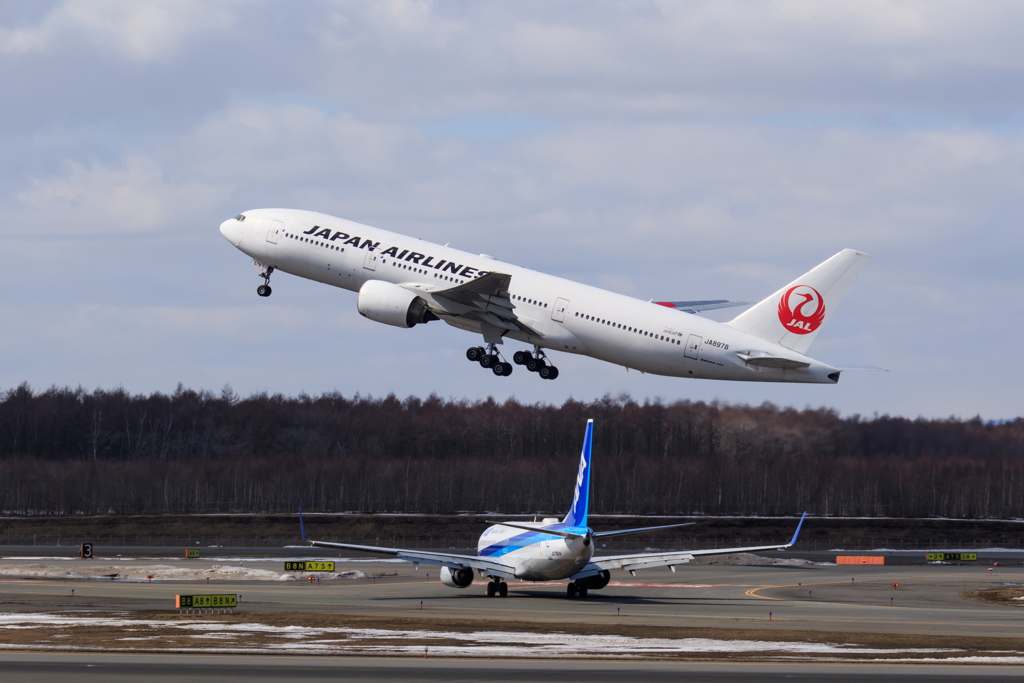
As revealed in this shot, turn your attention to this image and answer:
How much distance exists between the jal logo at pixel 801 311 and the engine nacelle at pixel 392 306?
55.6ft

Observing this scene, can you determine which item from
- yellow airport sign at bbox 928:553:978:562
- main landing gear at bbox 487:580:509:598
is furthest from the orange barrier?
main landing gear at bbox 487:580:509:598

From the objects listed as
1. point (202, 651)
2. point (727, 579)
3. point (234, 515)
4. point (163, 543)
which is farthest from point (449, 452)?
point (202, 651)

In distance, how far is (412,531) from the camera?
13362 cm

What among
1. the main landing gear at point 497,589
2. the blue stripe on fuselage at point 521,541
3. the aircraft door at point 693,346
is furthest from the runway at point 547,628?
the aircraft door at point 693,346

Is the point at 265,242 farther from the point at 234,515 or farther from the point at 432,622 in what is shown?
the point at 234,515

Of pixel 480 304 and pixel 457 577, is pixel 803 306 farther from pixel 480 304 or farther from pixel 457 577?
pixel 457 577

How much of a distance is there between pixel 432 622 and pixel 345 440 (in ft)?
307

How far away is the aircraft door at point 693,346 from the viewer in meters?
61.2

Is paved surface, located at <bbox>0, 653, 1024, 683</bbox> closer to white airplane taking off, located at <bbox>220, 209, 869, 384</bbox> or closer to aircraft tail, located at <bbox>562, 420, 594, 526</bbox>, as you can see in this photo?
white airplane taking off, located at <bbox>220, 209, 869, 384</bbox>

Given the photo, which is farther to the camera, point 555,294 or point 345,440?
point 345,440

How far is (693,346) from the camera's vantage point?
61.2 metres

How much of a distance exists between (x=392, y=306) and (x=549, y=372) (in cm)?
834

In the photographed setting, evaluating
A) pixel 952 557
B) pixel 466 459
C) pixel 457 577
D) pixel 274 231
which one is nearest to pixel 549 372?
pixel 457 577

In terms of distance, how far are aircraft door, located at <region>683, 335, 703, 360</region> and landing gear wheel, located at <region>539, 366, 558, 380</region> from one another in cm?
781
